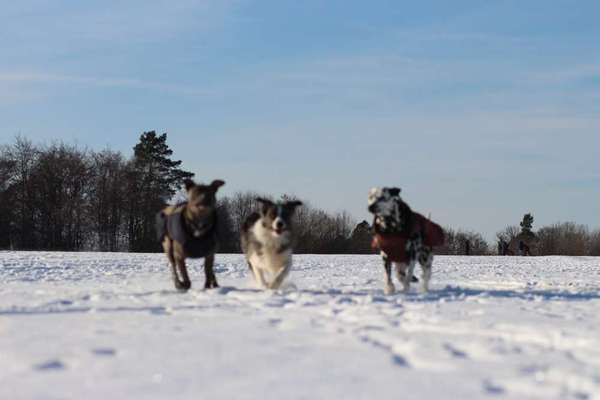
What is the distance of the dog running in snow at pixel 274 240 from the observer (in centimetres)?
1003

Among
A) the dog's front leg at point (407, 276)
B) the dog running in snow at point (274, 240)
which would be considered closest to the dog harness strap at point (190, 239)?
the dog running in snow at point (274, 240)

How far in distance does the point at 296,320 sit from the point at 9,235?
5462 cm

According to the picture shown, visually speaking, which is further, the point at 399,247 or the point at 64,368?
the point at 399,247

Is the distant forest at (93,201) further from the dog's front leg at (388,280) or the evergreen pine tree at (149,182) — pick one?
the dog's front leg at (388,280)

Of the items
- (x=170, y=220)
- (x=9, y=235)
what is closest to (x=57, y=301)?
(x=170, y=220)

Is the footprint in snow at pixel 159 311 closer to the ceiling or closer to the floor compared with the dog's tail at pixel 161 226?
closer to the floor

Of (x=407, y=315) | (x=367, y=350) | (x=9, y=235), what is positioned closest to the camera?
(x=367, y=350)

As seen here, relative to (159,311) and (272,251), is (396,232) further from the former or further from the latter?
(159,311)

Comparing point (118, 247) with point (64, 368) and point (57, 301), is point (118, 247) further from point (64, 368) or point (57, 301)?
point (64, 368)

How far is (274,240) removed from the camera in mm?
10109

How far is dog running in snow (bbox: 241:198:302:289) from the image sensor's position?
32.9ft

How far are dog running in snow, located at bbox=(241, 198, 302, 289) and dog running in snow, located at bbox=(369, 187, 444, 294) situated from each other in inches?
46.6

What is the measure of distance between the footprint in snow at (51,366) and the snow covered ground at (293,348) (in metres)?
0.01

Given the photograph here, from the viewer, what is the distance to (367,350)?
5266mm
